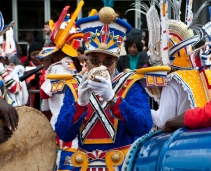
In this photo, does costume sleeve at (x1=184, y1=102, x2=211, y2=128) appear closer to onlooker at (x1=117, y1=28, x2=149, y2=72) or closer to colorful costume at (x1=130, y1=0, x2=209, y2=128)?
colorful costume at (x1=130, y1=0, x2=209, y2=128)

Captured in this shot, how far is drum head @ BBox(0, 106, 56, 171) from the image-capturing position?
15.0 feet

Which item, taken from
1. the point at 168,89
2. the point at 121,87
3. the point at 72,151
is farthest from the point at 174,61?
the point at 72,151

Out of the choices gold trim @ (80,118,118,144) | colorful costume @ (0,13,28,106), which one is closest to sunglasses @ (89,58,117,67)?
gold trim @ (80,118,118,144)

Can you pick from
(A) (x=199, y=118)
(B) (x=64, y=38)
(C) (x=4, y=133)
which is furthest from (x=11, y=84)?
(A) (x=199, y=118)

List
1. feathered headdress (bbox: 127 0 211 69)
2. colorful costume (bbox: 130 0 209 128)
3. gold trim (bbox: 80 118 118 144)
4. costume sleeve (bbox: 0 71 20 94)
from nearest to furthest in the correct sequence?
gold trim (bbox: 80 118 118 144) < colorful costume (bbox: 130 0 209 128) < feathered headdress (bbox: 127 0 211 69) < costume sleeve (bbox: 0 71 20 94)

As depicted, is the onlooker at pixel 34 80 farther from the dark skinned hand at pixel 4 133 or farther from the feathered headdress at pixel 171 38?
the dark skinned hand at pixel 4 133

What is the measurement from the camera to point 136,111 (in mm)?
4172

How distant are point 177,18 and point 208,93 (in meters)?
0.86

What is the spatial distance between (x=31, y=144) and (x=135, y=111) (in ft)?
2.97

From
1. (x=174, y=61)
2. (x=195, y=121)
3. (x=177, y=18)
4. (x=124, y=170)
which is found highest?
(x=177, y=18)

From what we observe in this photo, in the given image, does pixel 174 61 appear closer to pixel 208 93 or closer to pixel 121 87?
pixel 208 93

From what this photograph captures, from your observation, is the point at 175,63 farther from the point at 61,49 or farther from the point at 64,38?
the point at 61,49

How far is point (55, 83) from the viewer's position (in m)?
4.57

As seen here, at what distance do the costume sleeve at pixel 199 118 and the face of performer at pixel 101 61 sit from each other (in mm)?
1091
